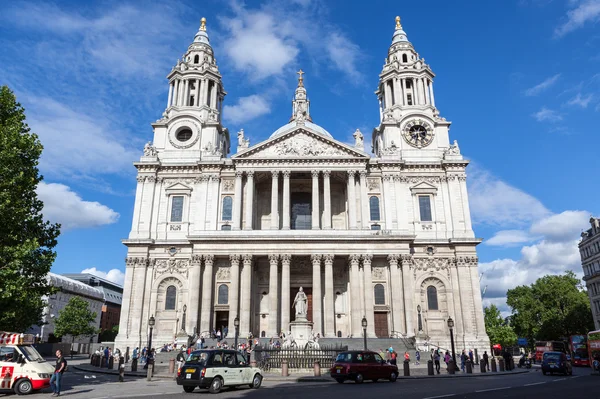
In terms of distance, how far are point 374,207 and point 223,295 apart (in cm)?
1763

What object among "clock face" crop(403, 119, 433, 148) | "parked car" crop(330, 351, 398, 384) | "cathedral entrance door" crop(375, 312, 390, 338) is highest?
"clock face" crop(403, 119, 433, 148)

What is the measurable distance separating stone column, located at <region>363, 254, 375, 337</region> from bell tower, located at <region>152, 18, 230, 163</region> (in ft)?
62.7

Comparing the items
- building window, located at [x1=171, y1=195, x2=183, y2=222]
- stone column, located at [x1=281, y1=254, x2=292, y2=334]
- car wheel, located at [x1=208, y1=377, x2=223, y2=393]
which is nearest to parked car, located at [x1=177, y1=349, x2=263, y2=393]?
car wheel, located at [x1=208, y1=377, x2=223, y2=393]

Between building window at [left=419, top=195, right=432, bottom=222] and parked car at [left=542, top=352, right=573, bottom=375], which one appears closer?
parked car at [left=542, top=352, right=573, bottom=375]

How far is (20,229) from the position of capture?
2156 cm

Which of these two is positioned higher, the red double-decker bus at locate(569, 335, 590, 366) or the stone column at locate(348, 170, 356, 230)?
the stone column at locate(348, 170, 356, 230)

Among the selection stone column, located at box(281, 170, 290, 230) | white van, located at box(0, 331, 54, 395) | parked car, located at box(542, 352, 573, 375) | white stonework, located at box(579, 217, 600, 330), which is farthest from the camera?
white stonework, located at box(579, 217, 600, 330)

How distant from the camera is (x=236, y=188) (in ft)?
151

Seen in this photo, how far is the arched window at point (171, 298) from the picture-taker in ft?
144

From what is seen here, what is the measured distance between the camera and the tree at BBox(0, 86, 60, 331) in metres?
19.8

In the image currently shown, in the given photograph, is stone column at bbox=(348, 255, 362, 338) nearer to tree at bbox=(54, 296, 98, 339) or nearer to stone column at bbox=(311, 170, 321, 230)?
stone column at bbox=(311, 170, 321, 230)

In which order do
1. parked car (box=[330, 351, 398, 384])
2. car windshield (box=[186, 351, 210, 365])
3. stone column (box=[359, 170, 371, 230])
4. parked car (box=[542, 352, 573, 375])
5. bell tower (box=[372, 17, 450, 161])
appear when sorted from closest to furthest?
1. car windshield (box=[186, 351, 210, 365])
2. parked car (box=[330, 351, 398, 384])
3. parked car (box=[542, 352, 573, 375])
4. stone column (box=[359, 170, 371, 230])
5. bell tower (box=[372, 17, 450, 161])

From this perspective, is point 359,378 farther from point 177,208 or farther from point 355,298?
point 177,208

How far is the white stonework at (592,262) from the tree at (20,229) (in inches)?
2944
